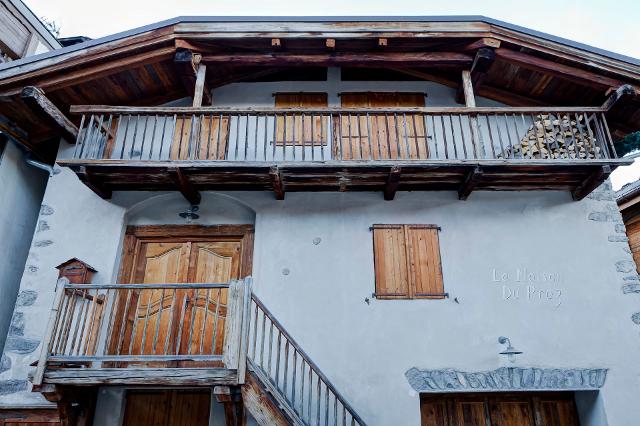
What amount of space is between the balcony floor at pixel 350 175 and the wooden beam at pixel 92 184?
0.05 feet

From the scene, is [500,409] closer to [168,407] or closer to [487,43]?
[168,407]

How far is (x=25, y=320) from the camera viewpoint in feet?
20.6

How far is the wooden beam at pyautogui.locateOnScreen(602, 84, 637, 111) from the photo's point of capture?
21.9 feet

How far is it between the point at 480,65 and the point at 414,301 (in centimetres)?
418

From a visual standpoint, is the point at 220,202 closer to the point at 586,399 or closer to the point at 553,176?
the point at 553,176

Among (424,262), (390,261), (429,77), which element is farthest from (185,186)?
(429,77)

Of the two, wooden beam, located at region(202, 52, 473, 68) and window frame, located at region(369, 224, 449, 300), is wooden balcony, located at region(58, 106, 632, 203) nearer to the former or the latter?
window frame, located at region(369, 224, 449, 300)

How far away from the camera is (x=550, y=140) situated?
712cm

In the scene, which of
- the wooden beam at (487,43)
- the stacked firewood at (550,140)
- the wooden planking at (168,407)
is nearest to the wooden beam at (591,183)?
the stacked firewood at (550,140)

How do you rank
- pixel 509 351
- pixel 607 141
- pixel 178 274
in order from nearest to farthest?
pixel 509 351, pixel 607 141, pixel 178 274

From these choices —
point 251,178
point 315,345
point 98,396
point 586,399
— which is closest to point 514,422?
point 586,399

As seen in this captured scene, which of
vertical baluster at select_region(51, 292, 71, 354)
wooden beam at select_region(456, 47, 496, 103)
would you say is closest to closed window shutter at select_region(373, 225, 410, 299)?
wooden beam at select_region(456, 47, 496, 103)

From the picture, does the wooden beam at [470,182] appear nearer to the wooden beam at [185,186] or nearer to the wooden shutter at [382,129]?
the wooden shutter at [382,129]

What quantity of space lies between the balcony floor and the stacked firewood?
1.34ft
